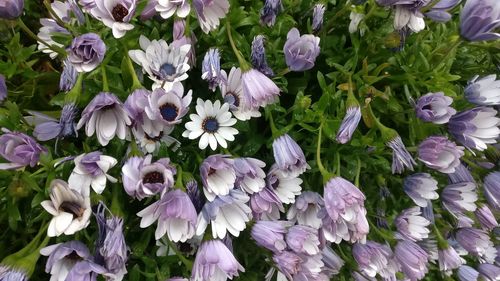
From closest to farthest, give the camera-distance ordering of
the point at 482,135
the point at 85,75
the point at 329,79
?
the point at 85,75 → the point at 482,135 → the point at 329,79

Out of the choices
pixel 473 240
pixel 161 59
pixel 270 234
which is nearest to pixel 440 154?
pixel 473 240

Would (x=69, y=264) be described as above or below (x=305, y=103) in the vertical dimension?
below

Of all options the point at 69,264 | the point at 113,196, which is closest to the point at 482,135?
the point at 113,196

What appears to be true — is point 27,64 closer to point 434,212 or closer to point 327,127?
point 327,127

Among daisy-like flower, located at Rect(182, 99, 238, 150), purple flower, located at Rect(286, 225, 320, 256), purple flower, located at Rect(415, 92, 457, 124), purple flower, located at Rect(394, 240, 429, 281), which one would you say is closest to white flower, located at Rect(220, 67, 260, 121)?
daisy-like flower, located at Rect(182, 99, 238, 150)

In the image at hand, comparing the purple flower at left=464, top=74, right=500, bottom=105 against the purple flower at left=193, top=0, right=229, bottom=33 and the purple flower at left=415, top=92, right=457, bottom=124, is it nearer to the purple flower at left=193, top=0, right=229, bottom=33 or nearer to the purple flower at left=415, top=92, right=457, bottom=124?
the purple flower at left=415, top=92, right=457, bottom=124

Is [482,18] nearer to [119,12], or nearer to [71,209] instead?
[119,12]
